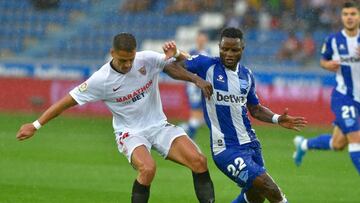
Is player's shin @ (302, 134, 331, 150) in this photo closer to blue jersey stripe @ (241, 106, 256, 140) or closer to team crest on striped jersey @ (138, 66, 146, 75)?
blue jersey stripe @ (241, 106, 256, 140)

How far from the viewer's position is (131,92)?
8.78 m

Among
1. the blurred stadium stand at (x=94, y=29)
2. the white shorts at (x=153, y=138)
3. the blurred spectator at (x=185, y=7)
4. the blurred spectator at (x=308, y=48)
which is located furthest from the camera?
the blurred spectator at (x=185, y=7)

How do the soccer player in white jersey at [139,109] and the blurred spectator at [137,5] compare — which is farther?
the blurred spectator at [137,5]

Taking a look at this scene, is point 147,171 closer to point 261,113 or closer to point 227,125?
point 227,125

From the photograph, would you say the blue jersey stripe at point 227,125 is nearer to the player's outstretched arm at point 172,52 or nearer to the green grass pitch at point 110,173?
the player's outstretched arm at point 172,52

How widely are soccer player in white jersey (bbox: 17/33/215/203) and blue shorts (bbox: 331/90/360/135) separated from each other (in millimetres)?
2915

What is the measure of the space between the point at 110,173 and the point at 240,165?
197 inches

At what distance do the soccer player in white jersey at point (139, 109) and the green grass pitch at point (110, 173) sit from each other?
172 centimetres

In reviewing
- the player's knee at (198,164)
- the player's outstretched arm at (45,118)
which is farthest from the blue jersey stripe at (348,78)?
the player's outstretched arm at (45,118)

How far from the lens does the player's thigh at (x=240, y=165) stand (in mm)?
8211

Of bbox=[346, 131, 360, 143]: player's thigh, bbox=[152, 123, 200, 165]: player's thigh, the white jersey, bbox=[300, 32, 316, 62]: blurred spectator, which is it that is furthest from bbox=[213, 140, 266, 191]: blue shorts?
bbox=[300, 32, 316, 62]: blurred spectator

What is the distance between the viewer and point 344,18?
1135cm

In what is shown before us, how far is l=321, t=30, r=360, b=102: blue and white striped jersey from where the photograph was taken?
1140cm

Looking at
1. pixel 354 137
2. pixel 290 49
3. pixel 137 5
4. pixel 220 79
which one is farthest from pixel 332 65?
pixel 137 5
